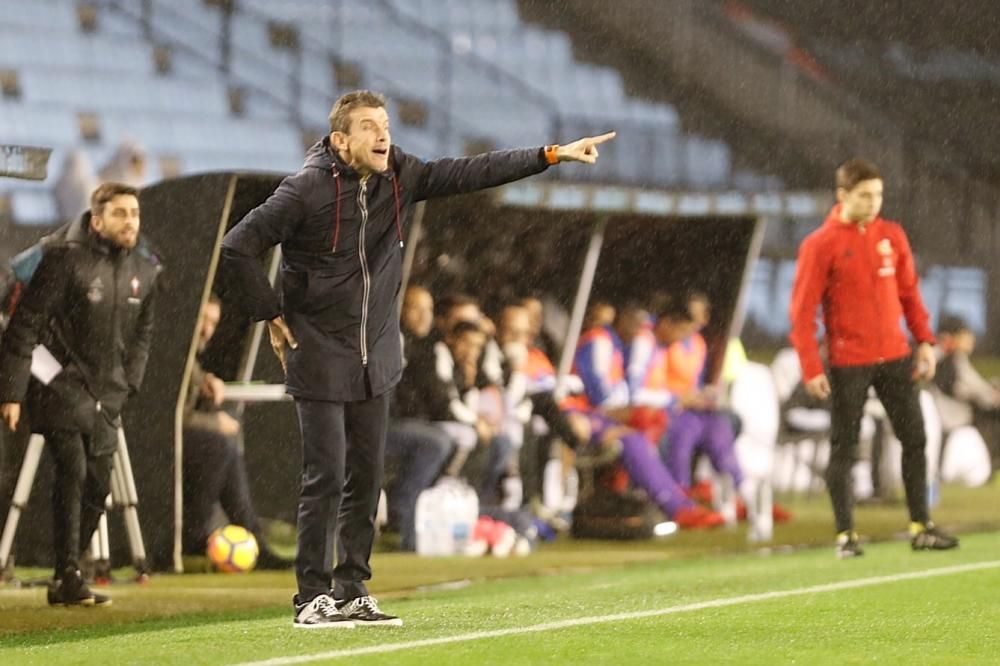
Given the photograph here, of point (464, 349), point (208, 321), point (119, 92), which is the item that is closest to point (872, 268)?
point (464, 349)

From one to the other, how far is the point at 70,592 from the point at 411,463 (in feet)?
12.2

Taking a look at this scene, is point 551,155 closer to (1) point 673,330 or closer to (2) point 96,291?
(2) point 96,291

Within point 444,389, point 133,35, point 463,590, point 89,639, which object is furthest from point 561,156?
point 133,35

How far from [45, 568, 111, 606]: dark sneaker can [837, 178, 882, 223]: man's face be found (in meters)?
4.28

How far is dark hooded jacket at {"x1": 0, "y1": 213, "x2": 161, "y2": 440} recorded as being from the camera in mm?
8312

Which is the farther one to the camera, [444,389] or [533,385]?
[533,385]

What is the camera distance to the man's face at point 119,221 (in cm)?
840

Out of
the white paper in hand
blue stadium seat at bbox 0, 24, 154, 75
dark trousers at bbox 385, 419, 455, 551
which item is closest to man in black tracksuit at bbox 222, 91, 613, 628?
the white paper in hand

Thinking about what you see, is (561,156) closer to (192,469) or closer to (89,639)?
(89,639)

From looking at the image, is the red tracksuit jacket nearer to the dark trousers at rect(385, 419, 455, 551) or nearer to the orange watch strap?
the dark trousers at rect(385, 419, 455, 551)

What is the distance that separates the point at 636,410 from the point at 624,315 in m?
1.29

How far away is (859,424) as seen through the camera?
399 inches

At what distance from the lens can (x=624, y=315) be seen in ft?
46.9

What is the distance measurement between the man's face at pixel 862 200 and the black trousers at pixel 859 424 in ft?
2.51
